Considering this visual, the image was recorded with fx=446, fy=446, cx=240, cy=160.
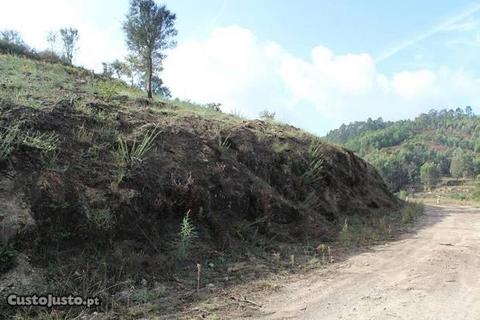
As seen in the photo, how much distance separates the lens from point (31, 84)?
967 cm

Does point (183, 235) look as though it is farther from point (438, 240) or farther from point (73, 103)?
point (438, 240)

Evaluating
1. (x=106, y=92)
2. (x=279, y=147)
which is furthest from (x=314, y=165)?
(x=106, y=92)

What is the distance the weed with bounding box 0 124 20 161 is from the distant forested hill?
59.7 metres

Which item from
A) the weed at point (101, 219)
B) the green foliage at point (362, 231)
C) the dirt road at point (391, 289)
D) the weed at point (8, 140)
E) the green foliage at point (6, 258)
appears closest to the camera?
the green foliage at point (6, 258)

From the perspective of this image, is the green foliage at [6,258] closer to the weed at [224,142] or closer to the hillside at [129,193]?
the hillside at [129,193]

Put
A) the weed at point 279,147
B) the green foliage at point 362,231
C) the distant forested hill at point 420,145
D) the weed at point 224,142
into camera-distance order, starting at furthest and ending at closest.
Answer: the distant forested hill at point 420,145
the weed at point 279,147
the weed at point 224,142
the green foliage at point 362,231

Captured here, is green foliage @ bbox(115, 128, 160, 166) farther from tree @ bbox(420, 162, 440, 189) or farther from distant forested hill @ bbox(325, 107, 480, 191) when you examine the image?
tree @ bbox(420, 162, 440, 189)

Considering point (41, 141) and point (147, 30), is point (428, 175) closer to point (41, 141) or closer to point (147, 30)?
point (147, 30)

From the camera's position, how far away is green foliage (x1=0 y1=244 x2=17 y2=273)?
17.6 ft

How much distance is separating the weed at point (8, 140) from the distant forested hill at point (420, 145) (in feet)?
196

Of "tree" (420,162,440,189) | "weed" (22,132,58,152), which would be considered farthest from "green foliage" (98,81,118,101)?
"tree" (420,162,440,189)

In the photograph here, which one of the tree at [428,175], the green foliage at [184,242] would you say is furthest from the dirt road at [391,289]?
the tree at [428,175]

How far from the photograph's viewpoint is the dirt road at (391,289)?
17.9 ft

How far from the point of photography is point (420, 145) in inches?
5118
